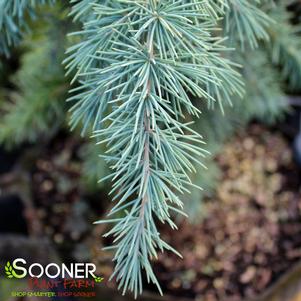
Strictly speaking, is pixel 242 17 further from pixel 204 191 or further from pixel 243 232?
pixel 243 232

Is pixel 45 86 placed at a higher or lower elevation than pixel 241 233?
higher

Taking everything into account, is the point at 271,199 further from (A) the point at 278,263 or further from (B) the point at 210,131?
(B) the point at 210,131

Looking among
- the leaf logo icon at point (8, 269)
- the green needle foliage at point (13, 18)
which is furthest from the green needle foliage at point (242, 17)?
the leaf logo icon at point (8, 269)

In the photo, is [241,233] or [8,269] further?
[241,233]

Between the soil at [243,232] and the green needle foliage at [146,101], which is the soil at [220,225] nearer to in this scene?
the soil at [243,232]

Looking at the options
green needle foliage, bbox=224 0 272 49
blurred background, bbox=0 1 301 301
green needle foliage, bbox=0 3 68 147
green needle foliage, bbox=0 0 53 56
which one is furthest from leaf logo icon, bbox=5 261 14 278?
green needle foliage, bbox=224 0 272 49

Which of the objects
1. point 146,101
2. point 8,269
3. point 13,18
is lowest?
point 8,269

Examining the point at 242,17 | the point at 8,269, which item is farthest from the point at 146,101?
the point at 8,269

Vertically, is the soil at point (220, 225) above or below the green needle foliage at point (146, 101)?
below

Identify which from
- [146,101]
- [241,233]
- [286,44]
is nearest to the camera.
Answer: [146,101]

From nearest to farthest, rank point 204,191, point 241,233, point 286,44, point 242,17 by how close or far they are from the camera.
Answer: point 242,17, point 286,44, point 204,191, point 241,233
